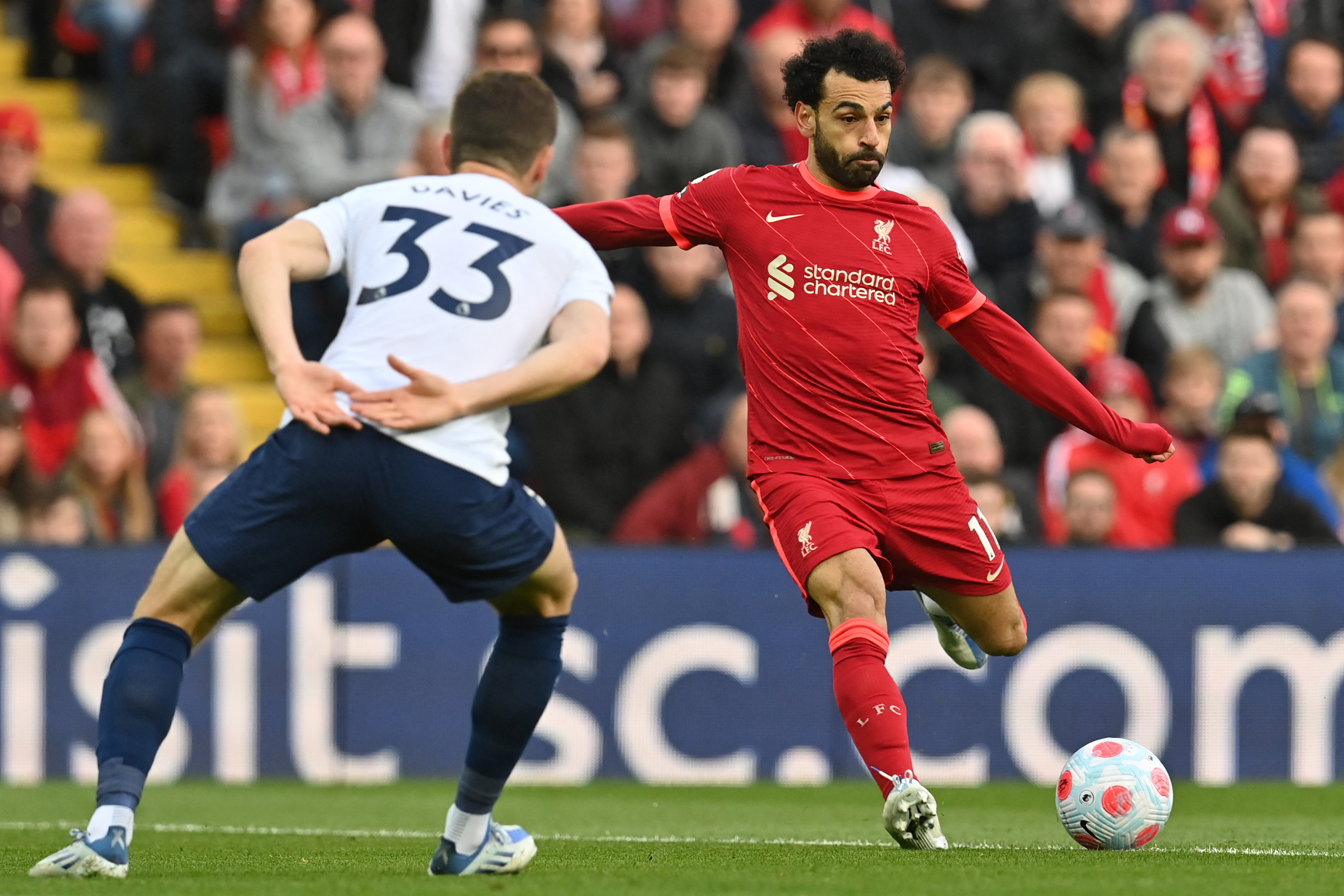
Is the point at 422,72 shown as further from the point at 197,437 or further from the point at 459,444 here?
the point at 459,444

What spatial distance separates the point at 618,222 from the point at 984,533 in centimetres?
146

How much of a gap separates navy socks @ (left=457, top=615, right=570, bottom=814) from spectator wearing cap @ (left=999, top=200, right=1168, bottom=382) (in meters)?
6.71

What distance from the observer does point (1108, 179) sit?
1266 centimetres

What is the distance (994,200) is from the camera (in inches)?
474

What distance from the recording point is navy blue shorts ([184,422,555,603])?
4.98m

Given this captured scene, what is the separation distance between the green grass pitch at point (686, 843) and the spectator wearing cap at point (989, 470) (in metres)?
1.39

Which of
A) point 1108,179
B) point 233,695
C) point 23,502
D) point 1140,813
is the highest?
point 1108,179

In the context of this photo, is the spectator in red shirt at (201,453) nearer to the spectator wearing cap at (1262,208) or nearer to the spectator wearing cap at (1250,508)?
the spectator wearing cap at (1250,508)

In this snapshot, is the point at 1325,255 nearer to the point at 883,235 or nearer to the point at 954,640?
the point at 954,640

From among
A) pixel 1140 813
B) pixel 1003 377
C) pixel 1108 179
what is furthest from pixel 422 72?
pixel 1140 813

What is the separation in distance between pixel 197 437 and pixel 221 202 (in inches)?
89.3

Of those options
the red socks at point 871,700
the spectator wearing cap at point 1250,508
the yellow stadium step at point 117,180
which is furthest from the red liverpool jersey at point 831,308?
the yellow stadium step at point 117,180

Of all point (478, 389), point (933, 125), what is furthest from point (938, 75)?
point (478, 389)

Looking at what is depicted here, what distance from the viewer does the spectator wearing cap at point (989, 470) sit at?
10.5 metres
